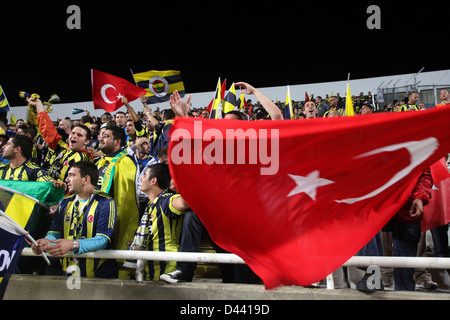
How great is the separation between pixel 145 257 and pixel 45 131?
3.93m

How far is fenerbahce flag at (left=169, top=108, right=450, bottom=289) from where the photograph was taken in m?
2.71

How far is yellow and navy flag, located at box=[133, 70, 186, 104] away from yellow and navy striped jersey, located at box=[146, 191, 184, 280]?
468 cm

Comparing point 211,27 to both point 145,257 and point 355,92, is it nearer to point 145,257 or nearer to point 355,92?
point 355,92

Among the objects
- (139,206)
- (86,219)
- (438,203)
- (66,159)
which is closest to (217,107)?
(66,159)

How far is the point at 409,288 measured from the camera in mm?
3439

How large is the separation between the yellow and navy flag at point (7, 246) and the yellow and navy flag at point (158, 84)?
5.72 meters

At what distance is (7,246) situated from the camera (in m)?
2.57

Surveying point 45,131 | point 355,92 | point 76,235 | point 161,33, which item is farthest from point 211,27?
point 76,235

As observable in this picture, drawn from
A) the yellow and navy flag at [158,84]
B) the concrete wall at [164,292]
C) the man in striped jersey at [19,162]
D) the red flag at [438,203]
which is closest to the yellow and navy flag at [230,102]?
the yellow and navy flag at [158,84]

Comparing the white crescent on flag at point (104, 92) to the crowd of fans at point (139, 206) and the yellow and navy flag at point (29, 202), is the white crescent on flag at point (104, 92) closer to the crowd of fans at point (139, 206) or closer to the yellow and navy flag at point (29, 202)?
the crowd of fans at point (139, 206)

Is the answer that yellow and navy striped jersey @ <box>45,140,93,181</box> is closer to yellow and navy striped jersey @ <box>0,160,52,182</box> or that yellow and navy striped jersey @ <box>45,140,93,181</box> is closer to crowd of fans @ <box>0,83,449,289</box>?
crowd of fans @ <box>0,83,449,289</box>

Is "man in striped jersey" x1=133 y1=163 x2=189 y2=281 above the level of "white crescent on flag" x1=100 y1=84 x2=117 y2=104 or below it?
below

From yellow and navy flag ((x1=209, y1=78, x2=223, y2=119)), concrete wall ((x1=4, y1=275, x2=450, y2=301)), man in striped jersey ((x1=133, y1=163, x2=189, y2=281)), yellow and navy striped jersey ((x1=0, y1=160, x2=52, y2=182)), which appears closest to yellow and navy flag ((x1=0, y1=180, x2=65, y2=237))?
concrete wall ((x1=4, y1=275, x2=450, y2=301))

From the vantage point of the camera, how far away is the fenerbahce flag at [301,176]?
2707mm
